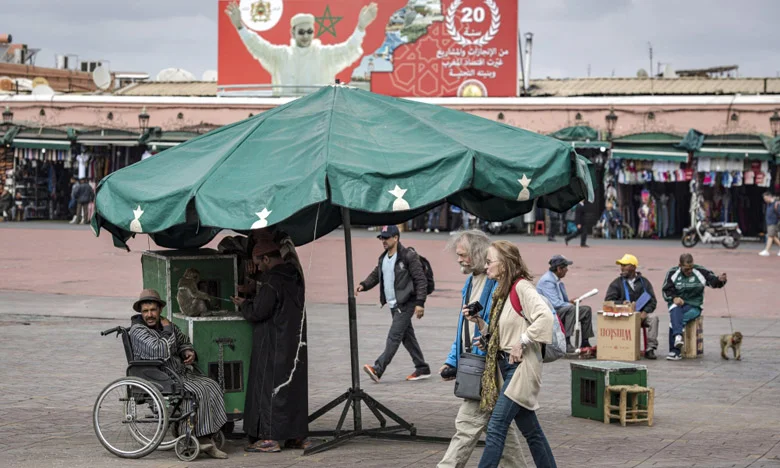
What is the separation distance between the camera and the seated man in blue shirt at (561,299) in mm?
13191

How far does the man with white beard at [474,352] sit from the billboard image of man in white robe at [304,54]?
112 feet

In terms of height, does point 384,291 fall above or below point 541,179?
below

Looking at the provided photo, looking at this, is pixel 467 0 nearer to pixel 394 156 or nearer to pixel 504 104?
pixel 504 104

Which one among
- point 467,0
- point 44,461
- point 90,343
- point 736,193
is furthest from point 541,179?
point 467,0

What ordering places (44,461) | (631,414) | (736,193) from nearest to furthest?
1. (44,461)
2. (631,414)
3. (736,193)

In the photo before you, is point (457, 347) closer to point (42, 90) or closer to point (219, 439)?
point (219, 439)

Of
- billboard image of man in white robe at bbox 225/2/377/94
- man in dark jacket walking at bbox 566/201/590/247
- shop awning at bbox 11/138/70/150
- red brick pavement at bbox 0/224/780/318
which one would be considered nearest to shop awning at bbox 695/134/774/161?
red brick pavement at bbox 0/224/780/318

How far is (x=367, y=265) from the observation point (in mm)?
25484

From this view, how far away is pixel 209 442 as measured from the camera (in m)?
8.04

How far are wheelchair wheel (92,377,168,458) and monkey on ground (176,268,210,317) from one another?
0.78m

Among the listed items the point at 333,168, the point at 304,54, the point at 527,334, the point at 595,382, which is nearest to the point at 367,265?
the point at 595,382

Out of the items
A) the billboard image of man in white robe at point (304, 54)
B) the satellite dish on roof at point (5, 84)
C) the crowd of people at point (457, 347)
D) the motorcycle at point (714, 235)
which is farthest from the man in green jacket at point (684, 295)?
the satellite dish on roof at point (5, 84)

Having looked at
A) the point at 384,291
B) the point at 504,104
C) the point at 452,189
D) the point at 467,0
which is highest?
the point at 467,0

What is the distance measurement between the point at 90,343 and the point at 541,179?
8298mm
